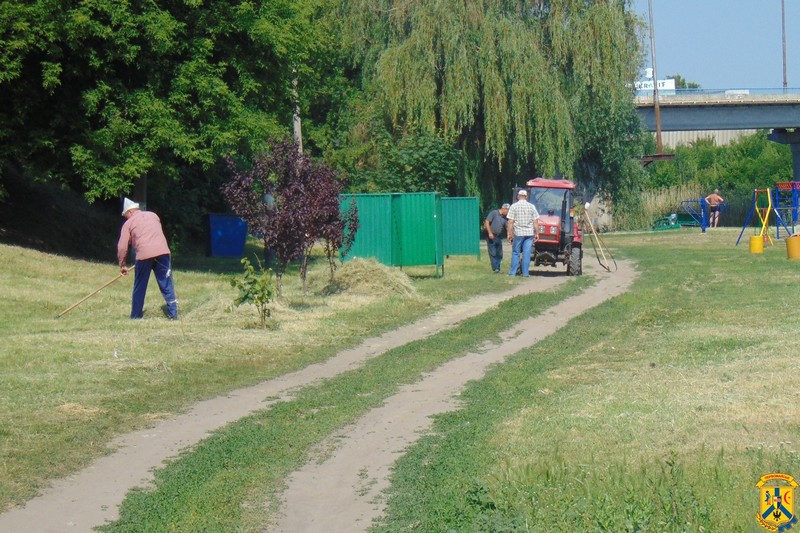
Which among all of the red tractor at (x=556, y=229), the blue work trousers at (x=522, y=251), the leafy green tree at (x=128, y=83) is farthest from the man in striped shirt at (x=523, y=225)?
the leafy green tree at (x=128, y=83)

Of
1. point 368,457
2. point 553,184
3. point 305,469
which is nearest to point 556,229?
point 553,184

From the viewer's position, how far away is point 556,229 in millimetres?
27031

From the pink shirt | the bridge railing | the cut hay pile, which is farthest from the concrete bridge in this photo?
the pink shirt

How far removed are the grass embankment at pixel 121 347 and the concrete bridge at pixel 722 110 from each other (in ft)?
133

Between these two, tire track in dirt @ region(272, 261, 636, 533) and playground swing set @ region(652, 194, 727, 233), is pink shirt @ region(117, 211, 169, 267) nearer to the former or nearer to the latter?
tire track in dirt @ region(272, 261, 636, 533)

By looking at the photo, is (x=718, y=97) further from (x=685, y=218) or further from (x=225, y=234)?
(x=225, y=234)

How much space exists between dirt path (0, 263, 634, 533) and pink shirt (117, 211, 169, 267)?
4.12m

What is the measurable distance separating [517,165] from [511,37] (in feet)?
17.7

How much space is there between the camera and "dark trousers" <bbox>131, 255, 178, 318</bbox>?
1714 centimetres

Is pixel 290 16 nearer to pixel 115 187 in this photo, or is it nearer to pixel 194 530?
pixel 115 187

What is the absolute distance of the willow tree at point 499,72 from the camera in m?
40.3

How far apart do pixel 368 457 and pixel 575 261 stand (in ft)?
62.4

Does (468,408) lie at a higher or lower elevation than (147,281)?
lower

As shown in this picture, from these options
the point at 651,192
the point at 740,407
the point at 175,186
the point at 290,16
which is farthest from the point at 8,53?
the point at 651,192
